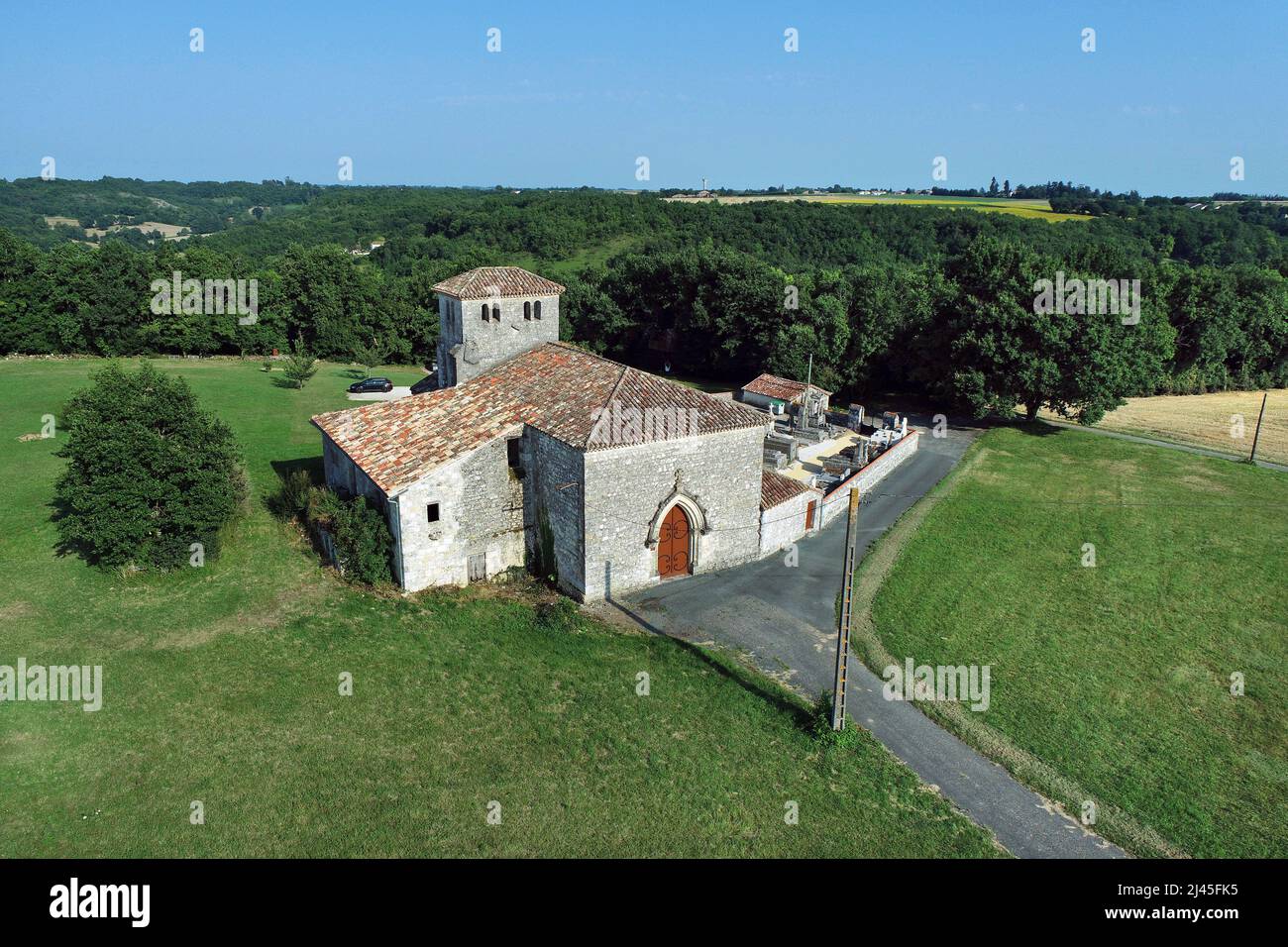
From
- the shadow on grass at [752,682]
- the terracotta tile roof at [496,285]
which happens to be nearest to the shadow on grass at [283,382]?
the terracotta tile roof at [496,285]

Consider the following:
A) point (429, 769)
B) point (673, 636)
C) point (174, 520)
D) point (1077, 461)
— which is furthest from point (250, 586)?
point (1077, 461)

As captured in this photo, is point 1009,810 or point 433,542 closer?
point 1009,810

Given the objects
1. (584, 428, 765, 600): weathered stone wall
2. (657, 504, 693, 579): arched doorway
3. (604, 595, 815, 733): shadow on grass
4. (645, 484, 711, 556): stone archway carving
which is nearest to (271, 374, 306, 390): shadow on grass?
(657, 504, 693, 579): arched doorway

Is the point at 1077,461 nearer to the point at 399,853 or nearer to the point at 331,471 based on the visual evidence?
the point at 331,471

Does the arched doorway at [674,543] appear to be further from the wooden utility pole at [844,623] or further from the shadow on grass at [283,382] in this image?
the shadow on grass at [283,382]

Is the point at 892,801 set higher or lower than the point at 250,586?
lower

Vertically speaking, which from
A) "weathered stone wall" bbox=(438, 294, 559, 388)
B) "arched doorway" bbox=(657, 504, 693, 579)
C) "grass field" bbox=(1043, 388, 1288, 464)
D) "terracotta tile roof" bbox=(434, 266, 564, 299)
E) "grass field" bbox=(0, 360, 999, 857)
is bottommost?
"grass field" bbox=(0, 360, 999, 857)

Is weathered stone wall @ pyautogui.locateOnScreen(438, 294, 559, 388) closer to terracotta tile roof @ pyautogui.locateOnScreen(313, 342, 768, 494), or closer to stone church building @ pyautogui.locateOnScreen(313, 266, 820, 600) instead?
terracotta tile roof @ pyautogui.locateOnScreen(313, 342, 768, 494)
